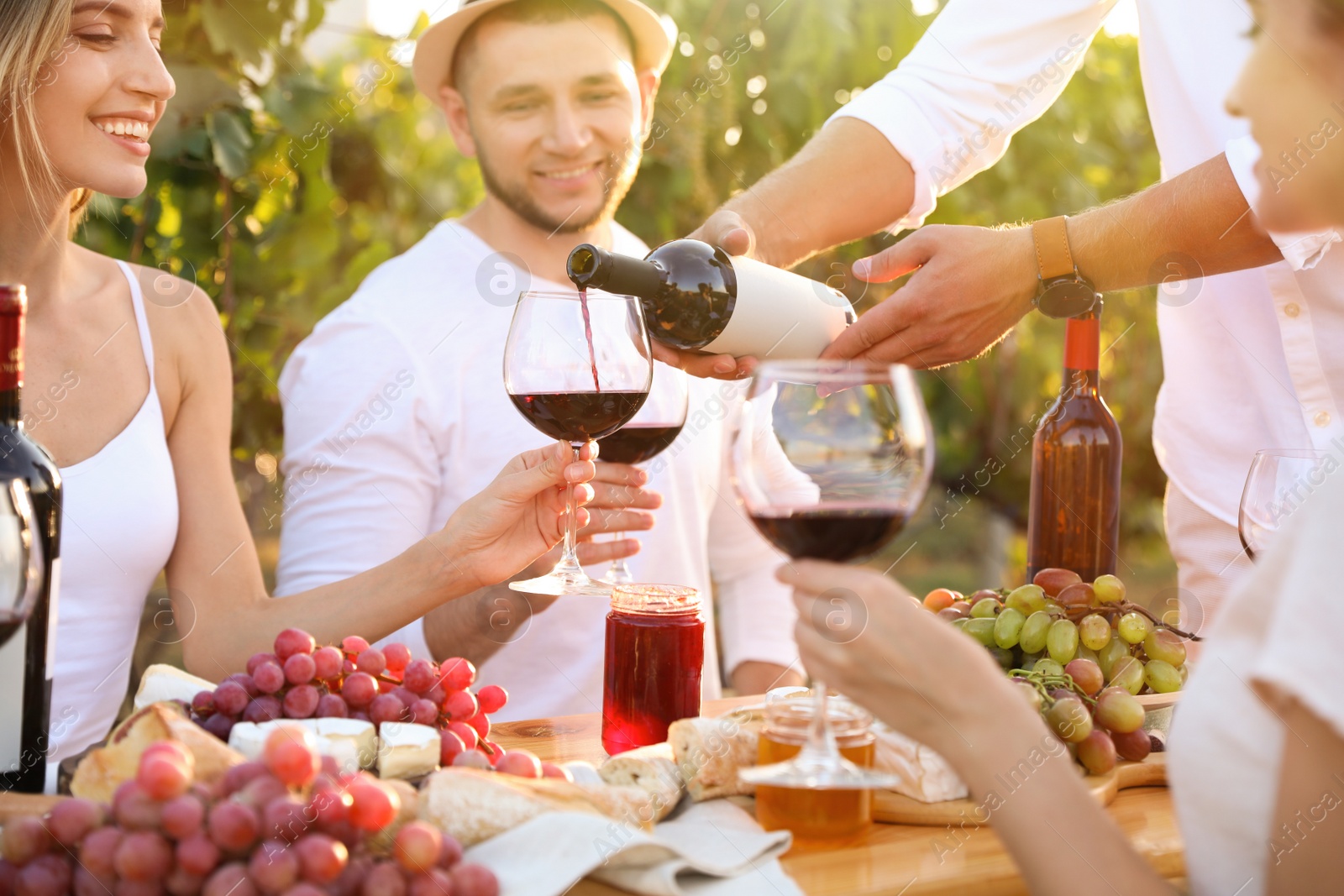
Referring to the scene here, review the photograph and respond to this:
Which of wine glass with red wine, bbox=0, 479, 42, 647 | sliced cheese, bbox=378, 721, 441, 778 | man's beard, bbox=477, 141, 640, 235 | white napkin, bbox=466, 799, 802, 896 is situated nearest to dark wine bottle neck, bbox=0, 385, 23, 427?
wine glass with red wine, bbox=0, 479, 42, 647

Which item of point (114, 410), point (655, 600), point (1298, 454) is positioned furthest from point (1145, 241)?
point (114, 410)

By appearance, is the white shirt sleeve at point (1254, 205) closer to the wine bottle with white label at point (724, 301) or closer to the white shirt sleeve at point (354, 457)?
the wine bottle with white label at point (724, 301)

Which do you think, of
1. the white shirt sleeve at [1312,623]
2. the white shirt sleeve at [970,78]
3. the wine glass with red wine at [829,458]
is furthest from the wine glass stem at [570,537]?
the white shirt sleeve at [970,78]

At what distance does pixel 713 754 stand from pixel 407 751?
0.31m

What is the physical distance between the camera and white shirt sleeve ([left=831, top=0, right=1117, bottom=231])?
248 centimetres

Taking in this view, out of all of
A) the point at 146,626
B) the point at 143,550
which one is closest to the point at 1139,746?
the point at 143,550

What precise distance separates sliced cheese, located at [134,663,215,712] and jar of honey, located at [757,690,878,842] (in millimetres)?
600

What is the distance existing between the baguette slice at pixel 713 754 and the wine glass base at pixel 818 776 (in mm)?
141

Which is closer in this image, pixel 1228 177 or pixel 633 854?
pixel 633 854

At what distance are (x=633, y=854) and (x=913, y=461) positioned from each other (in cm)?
42

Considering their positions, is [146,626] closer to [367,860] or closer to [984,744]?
[367,860]

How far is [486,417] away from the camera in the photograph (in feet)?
9.07

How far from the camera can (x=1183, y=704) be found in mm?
1030

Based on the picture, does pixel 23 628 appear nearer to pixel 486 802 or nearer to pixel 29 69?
pixel 486 802
